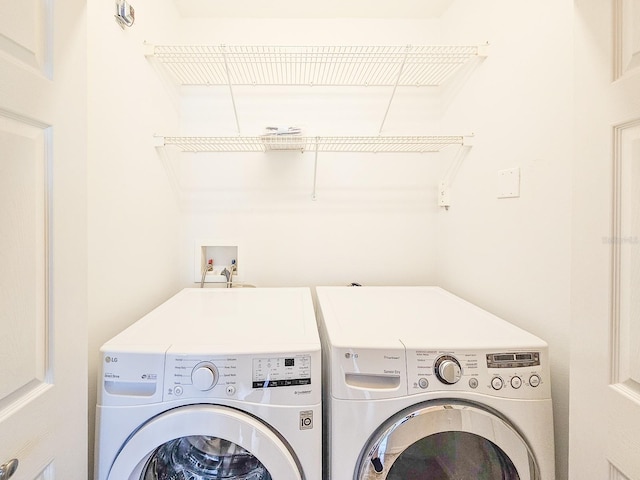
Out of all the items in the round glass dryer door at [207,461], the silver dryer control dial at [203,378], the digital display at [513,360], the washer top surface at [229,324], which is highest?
the washer top surface at [229,324]

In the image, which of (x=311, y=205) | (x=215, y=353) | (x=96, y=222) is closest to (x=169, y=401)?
(x=215, y=353)

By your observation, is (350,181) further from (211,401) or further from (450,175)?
(211,401)

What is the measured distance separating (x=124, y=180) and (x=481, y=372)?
149cm

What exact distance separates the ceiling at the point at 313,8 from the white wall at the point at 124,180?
0.19 meters

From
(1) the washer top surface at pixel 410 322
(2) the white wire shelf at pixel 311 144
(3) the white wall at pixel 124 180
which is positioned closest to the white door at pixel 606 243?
(1) the washer top surface at pixel 410 322

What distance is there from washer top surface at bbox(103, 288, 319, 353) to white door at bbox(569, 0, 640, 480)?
2.22 ft

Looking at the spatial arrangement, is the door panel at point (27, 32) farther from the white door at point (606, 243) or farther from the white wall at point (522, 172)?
the white wall at point (522, 172)

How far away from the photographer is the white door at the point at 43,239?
0.54 metres

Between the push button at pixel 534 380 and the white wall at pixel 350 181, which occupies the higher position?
the white wall at pixel 350 181

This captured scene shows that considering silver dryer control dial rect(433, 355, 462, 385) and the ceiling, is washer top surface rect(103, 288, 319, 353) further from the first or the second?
the ceiling

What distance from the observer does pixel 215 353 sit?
2.70 feet

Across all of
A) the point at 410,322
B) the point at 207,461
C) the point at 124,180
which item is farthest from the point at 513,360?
the point at 124,180

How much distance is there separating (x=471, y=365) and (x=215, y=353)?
0.76 meters

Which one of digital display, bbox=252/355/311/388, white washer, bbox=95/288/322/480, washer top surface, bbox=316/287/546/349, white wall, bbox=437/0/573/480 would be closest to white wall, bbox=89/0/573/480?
white wall, bbox=437/0/573/480
